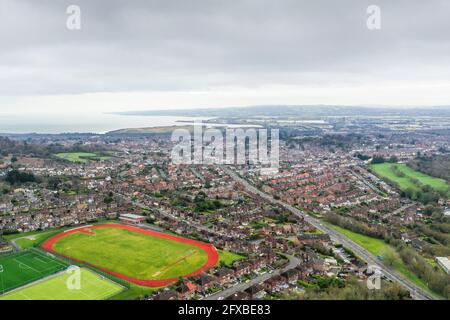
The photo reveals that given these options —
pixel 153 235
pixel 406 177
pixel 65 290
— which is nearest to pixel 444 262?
pixel 153 235

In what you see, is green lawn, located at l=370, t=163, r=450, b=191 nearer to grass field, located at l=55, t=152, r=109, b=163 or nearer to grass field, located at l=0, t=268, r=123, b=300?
grass field, located at l=0, t=268, r=123, b=300

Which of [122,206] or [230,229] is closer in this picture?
[230,229]

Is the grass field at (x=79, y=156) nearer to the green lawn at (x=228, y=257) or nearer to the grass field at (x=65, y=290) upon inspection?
the green lawn at (x=228, y=257)

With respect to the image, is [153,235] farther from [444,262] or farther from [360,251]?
[444,262]

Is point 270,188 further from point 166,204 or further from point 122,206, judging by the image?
point 122,206
